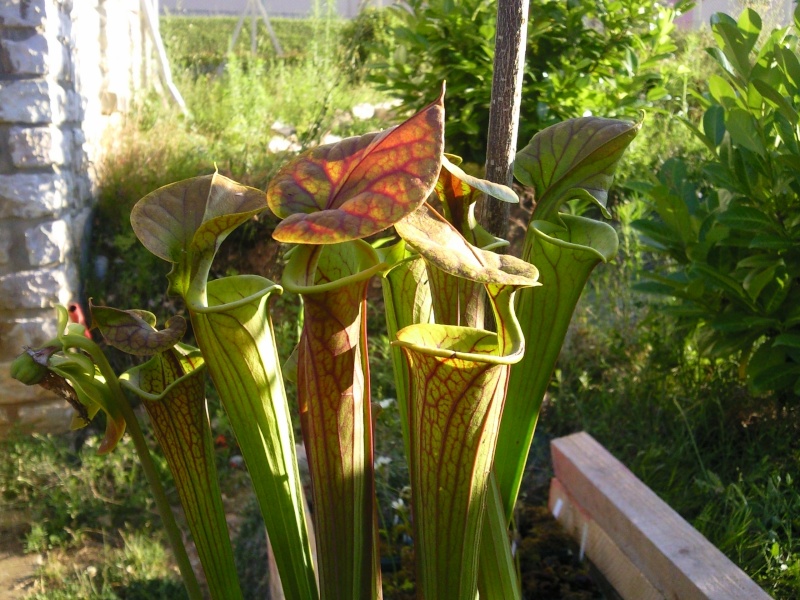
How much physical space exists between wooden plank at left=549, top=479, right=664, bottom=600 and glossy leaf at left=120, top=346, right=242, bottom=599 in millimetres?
792

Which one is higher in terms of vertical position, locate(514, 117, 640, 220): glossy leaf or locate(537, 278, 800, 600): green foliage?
locate(514, 117, 640, 220): glossy leaf

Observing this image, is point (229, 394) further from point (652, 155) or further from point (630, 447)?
point (652, 155)

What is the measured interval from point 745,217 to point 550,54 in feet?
5.02

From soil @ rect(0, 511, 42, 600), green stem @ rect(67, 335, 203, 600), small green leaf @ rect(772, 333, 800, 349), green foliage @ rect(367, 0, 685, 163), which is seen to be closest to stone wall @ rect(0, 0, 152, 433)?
soil @ rect(0, 511, 42, 600)

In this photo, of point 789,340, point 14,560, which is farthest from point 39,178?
point 789,340

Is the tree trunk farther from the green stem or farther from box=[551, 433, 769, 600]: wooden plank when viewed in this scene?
box=[551, 433, 769, 600]: wooden plank

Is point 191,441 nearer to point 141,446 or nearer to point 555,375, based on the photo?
point 141,446

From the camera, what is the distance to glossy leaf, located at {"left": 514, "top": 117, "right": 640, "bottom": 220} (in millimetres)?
774

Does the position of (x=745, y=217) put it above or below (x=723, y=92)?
below

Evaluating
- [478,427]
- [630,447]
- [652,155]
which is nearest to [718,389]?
[630,447]

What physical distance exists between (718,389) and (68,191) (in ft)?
8.06

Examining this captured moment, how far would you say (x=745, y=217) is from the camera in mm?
1673

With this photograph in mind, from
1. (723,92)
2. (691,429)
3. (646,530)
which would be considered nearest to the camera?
(646,530)

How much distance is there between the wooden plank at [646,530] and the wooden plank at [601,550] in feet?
0.03
